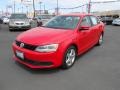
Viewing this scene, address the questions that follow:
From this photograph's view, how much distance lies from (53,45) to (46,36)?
1.47 feet

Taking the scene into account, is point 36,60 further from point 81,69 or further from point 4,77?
point 81,69

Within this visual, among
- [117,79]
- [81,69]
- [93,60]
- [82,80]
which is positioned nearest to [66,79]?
[82,80]

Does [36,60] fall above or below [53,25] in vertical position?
below

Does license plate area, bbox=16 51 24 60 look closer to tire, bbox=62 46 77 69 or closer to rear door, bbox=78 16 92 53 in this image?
tire, bbox=62 46 77 69

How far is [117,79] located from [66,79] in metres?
1.27

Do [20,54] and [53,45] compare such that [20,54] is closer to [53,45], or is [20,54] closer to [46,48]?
[46,48]

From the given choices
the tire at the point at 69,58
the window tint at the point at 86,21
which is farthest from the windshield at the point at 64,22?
the tire at the point at 69,58

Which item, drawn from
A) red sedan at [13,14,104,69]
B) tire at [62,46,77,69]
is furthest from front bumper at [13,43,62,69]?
tire at [62,46,77,69]

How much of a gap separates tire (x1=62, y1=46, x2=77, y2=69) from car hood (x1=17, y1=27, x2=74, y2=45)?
1.33 ft

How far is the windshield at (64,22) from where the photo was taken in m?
6.29

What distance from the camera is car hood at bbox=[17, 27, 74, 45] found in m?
5.15

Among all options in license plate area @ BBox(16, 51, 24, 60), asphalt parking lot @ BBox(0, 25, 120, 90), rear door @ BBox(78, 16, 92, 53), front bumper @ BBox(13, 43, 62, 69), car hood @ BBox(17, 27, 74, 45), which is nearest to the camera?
asphalt parking lot @ BBox(0, 25, 120, 90)

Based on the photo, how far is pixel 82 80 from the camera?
4.88 metres

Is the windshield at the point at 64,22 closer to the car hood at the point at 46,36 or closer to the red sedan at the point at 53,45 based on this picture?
the red sedan at the point at 53,45
